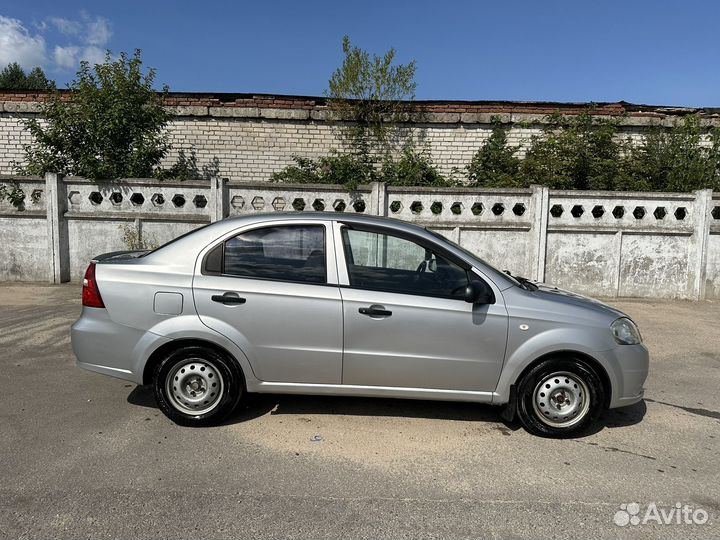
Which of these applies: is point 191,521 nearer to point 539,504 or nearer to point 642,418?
point 539,504

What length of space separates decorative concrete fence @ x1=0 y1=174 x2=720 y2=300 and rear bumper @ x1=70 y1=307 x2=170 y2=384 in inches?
219

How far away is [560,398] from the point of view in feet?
13.1

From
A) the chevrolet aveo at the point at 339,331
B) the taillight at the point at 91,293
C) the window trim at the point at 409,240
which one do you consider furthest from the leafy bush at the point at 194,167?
the window trim at the point at 409,240

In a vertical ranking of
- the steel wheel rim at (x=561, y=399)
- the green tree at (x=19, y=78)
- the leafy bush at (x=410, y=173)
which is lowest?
the steel wheel rim at (x=561, y=399)

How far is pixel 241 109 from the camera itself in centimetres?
1144

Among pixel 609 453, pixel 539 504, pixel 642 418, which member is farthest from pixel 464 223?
pixel 539 504

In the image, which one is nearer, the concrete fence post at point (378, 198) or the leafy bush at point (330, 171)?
the concrete fence post at point (378, 198)

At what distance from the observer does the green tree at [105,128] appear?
9938 millimetres

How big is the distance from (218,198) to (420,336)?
21.2 ft

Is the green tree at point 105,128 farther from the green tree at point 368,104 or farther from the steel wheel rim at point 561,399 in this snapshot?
the steel wheel rim at point 561,399

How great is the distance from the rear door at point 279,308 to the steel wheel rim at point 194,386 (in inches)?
13.0

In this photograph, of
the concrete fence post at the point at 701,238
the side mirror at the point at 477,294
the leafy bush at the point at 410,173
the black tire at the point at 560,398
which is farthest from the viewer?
the leafy bush at the point at 410,173

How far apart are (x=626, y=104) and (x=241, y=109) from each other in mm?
8906

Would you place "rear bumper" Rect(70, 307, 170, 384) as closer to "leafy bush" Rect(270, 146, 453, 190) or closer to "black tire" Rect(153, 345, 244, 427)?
"black tire" Rect(153, 345, 244, 427)
